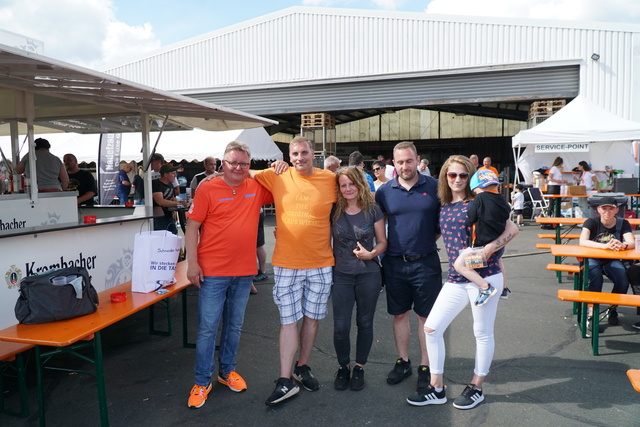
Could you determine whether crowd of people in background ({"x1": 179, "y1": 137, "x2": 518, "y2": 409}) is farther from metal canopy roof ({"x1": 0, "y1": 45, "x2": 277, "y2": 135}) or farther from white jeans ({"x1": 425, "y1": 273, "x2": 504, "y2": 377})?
metal canopy roof ({"x1": 0, "y1": 45, "x2": 277, "y2": 135})

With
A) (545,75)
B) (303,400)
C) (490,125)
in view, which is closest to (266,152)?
(545,75)

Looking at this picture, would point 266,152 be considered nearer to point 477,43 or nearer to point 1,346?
point 477,43

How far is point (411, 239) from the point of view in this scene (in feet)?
11.0

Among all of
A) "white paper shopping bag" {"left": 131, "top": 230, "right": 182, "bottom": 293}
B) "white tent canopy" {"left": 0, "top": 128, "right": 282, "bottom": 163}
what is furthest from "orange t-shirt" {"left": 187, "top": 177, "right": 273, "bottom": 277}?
"white tent canopy" {"left": 0, "top": 128, "right": 282, "bottom": 163}

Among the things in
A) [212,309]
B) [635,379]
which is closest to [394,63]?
[212,309]

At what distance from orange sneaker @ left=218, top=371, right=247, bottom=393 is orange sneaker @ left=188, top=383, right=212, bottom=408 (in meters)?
0.19

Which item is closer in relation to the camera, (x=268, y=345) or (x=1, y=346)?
(x=1, y=346)

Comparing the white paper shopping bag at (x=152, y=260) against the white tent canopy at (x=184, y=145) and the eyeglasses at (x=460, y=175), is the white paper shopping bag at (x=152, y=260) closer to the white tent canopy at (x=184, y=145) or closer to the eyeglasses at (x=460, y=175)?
the eyeglasses at (x=460, y=175)

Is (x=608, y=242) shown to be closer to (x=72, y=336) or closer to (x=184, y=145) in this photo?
(x=72, y=336)

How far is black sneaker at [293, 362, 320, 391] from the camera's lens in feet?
11.6

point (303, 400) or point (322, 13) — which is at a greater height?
point (322, 13)

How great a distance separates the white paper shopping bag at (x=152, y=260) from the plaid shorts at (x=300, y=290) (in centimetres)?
102

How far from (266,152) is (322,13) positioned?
5.26m

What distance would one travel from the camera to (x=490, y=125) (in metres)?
27.0
